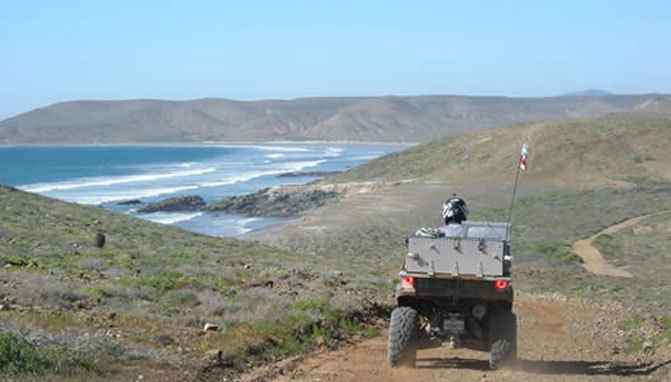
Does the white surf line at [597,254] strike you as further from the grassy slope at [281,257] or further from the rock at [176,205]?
the rock at [176,205]

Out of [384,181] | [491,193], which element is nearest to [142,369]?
[491,193]

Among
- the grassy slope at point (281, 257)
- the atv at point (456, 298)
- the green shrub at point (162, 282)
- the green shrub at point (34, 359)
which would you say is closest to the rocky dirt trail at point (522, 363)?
the atv at point (456, 298)

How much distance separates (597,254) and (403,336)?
103 ft

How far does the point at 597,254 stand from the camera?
4178 cm

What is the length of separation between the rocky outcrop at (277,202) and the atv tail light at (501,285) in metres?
55.0

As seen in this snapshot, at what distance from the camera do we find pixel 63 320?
12.8 metres

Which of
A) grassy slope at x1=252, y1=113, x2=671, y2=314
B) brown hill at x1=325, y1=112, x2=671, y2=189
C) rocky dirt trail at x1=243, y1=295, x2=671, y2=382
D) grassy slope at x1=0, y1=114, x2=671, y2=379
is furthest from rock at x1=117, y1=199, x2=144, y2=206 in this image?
rocky dirt trail at x1=243, y1=295, x2=671, y2=382

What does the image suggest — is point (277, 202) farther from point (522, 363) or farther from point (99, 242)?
point (522, 363)

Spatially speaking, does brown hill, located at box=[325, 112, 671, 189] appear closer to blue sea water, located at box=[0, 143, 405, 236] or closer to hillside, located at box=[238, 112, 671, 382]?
hillside, located at box=[238, 112, 671, 382]

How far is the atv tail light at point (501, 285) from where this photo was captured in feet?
39.3

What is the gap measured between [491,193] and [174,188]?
42494mm

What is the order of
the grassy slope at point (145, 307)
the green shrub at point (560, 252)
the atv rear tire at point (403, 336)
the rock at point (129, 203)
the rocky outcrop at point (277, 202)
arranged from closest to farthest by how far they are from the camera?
1. the grassy slope at point (145, 307)
2. the atv rear tire at point (403, 336)
3. the green shrub at point (560, 252)
4. the rocky outcrop at point (277, 202)
5. the rock at point (129, 203)

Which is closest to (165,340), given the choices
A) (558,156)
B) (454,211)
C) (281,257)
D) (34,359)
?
(34,359)

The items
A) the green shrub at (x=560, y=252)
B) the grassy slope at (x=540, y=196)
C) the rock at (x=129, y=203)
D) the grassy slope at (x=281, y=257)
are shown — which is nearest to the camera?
the grassy slope at (x=281, y=257)
